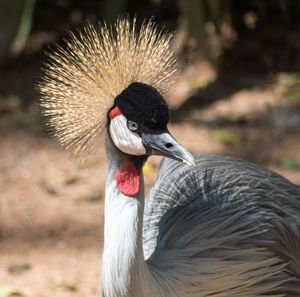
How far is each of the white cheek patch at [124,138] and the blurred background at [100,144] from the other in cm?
62

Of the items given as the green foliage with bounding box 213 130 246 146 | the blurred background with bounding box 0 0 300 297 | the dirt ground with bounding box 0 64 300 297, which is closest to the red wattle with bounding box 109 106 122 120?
the blurred background with bounding box 0 0 300 297

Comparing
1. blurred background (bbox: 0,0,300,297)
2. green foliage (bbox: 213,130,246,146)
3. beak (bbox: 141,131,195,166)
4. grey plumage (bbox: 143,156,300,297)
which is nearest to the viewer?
beak (bbox: 141,131,195,166)

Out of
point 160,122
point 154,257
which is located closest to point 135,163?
point 160,122

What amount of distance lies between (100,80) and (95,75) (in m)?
0.03

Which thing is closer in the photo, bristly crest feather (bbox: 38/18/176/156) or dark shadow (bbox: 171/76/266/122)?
bristly crest feather (bbox: 38/18/176/156)

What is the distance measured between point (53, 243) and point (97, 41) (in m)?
1.04

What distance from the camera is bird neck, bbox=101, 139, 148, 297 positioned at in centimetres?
198

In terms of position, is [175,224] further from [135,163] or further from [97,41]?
[97,41]

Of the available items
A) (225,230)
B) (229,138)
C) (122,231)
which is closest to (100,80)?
(122,231)

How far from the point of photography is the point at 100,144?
2807 mm

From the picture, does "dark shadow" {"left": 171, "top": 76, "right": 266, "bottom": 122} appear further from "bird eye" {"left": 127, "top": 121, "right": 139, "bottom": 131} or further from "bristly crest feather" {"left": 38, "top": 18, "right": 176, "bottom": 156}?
"bird eye" {"left": 127, "top": 121, "right": 139, "bottom": 131}

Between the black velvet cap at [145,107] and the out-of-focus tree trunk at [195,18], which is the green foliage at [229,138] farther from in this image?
the black velvet cap at [145,107]

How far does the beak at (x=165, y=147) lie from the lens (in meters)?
1.91

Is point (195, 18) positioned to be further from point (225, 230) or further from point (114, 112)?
point (114, 112)
